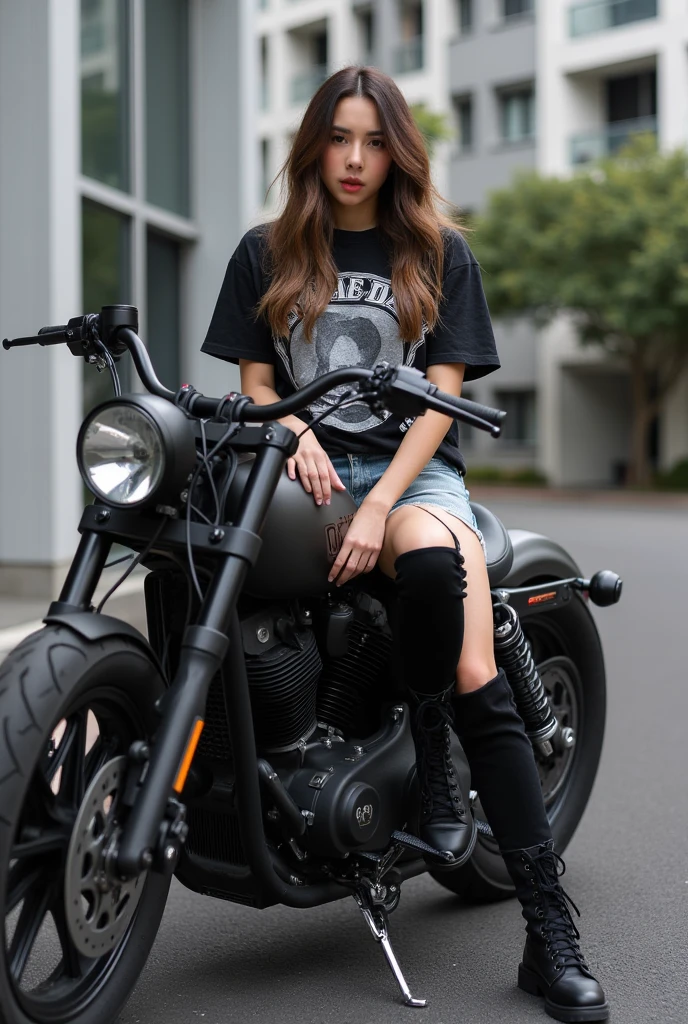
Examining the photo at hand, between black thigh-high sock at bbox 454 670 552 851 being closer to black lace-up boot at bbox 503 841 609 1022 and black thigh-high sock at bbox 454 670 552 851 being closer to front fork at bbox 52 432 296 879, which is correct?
black lace-up boot at bbox 503 841 609 1022

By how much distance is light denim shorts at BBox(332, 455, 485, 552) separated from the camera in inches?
120

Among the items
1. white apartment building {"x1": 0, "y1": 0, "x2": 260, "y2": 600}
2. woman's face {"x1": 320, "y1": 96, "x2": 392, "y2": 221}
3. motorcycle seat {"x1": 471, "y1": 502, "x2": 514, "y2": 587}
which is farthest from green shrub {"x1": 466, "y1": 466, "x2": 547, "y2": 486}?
woman's face {"x1": 320, "y1": 96, "x2": 392, "y2": 221}

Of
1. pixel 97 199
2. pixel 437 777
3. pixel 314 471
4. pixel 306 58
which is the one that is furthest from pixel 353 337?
pixel 306 58

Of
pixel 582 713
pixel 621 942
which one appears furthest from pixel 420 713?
pixel 582 713

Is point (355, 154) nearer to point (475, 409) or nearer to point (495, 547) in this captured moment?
point (475, 409)

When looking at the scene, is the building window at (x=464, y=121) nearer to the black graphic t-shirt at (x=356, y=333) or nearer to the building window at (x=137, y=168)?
the building window at (x=137, y=168)

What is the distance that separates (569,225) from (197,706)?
92.0 feet

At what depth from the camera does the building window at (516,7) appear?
3431cm

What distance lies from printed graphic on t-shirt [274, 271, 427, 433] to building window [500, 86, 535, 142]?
108ft

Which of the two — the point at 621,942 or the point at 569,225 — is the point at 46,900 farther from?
the point at 569,225

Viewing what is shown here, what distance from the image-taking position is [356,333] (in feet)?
10.3

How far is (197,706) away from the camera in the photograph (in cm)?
233

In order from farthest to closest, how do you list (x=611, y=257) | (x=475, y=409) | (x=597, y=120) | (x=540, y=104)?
1. (x=597, y=120)
2. (x=540, y=104)
3. (x=611, y=257)
4. (x=475, y=409)

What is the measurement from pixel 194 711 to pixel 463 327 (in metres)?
1.27
